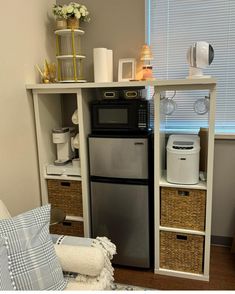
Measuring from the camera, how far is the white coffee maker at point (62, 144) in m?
2.43

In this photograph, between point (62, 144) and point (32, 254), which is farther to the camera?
point (62, 144)

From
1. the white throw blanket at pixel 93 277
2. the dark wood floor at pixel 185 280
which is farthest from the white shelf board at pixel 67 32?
the dark wood floor at pixel 185 280

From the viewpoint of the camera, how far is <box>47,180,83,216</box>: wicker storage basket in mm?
2387

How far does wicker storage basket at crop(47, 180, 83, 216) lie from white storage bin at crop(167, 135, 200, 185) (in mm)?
767

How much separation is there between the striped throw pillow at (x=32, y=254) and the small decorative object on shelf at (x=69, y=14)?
1.60 metres

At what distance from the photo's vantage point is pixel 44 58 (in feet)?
8.20

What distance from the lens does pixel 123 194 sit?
2.25 metres

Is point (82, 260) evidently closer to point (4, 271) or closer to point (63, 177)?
point (4, 271)

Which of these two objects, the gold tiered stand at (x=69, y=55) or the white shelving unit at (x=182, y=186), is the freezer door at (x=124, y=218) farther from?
the gold tiered stand at (x=69, y=55)

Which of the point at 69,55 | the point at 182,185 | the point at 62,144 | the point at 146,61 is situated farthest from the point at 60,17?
the point at 182,185

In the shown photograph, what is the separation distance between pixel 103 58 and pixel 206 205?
1.37 metres

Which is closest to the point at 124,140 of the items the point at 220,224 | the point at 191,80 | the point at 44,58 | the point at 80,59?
the point at 191,80

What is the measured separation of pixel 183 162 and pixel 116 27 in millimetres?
1323

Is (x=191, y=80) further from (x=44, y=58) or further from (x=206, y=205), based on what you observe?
(x=44, y=58)
